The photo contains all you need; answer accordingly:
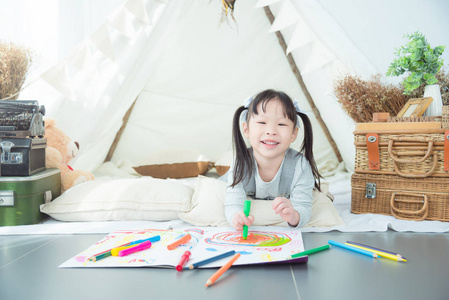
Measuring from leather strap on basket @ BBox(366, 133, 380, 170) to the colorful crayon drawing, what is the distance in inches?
22.4

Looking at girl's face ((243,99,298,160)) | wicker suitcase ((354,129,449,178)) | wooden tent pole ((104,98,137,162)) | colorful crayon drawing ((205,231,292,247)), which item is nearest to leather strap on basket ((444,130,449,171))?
wicker suitcase ((354,129,449,178))

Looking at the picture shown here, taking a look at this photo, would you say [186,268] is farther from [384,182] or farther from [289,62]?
[289,62]

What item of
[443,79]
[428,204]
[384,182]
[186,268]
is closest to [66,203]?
[186,268]

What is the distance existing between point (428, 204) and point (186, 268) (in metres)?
1.00

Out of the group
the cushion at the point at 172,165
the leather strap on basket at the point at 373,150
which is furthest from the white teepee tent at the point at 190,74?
the leather strap on basket at the point at 373,150

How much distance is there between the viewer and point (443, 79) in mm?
1859

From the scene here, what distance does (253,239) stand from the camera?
1186mm

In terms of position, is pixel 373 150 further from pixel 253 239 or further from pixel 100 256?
pixel 100 256

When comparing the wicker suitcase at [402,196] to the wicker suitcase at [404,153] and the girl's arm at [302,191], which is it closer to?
the wicker suitcase at [404,153]

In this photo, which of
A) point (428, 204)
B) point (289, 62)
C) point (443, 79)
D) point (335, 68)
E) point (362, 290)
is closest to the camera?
point (362, 290)

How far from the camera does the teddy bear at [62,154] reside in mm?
1758

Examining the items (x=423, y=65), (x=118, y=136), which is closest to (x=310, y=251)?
(x=423, y=65)

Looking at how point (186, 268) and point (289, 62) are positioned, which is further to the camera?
point (289, 62)

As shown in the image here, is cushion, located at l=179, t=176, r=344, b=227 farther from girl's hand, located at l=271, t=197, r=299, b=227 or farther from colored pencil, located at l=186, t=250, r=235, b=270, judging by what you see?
colored pencil, located at l=186, t=250, r=235, b=270
